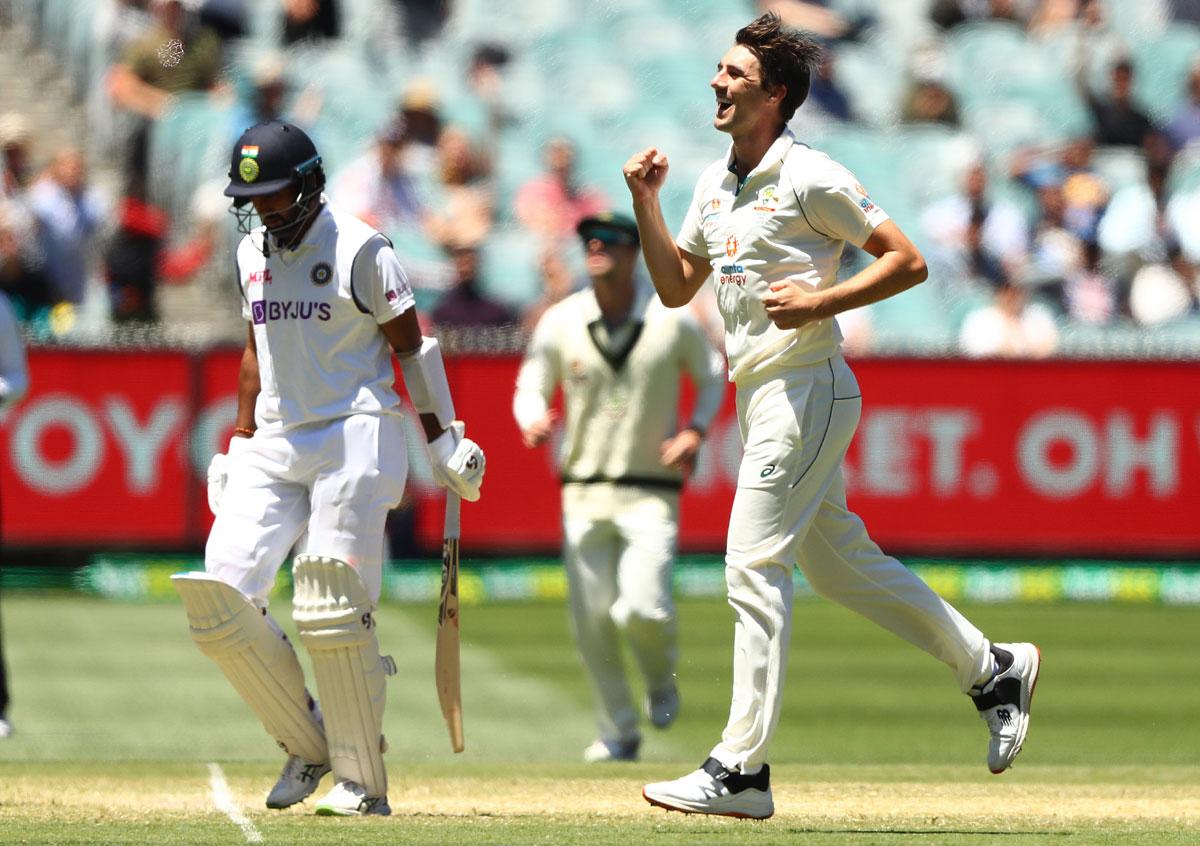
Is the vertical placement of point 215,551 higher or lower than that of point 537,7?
lower

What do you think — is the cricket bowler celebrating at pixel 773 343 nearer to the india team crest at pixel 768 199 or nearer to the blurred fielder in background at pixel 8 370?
the india team crest at pixel 768 199

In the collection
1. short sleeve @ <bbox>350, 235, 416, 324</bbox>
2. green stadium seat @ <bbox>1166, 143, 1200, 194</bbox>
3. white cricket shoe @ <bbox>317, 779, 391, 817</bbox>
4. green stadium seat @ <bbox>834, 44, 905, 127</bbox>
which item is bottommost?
white cricket shoe @ <bbox>317, 779, 391, 817</bbox>

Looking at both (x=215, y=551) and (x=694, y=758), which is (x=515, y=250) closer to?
(x=694, y=758)

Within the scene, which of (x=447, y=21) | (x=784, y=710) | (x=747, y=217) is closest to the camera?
(x=747, y=217)

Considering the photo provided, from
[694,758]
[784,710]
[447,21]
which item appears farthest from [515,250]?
[694,758]

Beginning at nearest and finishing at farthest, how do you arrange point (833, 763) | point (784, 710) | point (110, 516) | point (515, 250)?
point (833, 763) → point (784, 710) → point (110, 516) → point (515, 250)

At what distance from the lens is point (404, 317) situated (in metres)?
6.37

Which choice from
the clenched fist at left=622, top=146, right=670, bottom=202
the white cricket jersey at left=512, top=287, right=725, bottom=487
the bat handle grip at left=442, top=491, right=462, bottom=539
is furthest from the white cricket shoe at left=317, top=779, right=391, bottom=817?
the white cricket jersey at left=512, top=287, right=725, bottom=487

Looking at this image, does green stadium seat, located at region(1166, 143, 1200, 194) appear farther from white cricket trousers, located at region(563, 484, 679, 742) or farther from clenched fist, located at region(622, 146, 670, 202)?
clenched fist, located at region(622, 146, 670, 202)

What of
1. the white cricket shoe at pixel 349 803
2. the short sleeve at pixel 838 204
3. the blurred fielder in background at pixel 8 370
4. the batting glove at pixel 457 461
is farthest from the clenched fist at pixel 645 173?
the blurred fielder in background at pixel 8 370

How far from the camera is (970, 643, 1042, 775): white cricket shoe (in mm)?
6430

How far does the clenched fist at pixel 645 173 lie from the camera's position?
20.4ft

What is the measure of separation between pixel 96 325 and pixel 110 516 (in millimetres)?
1485

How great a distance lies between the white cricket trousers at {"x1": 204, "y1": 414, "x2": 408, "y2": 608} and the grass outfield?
0.77m
